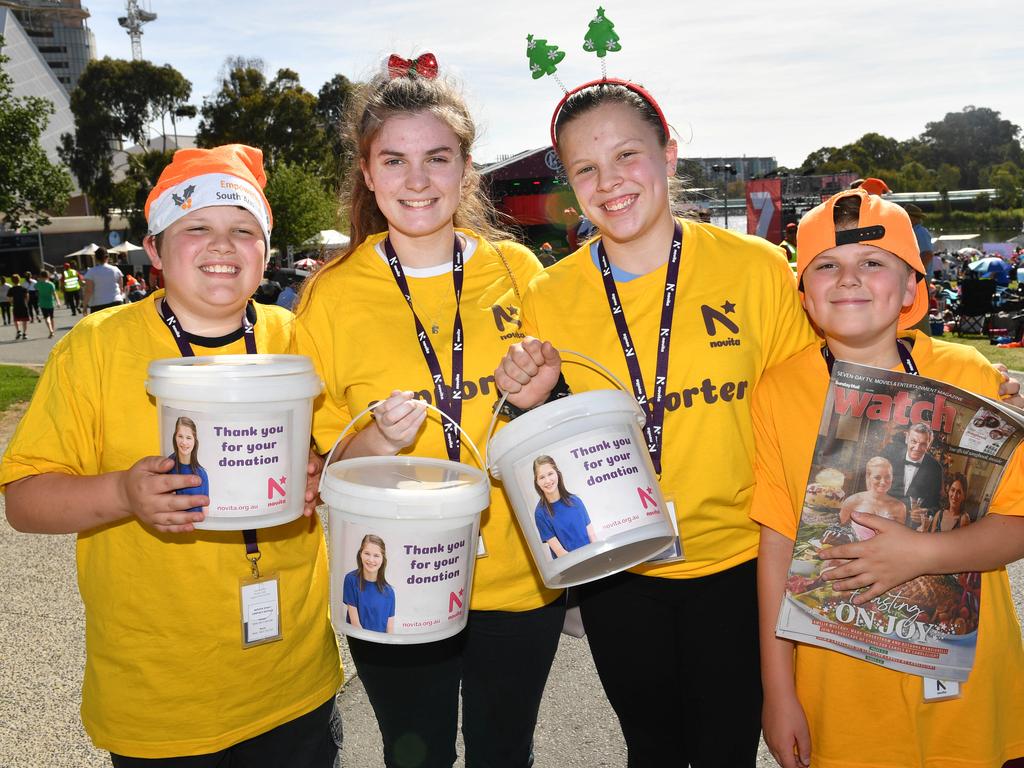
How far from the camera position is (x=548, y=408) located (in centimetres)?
197

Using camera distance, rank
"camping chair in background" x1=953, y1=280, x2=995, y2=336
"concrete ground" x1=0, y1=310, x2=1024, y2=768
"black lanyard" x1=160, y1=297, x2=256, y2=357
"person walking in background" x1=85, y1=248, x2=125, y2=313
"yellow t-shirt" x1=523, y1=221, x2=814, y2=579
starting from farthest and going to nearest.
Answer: "person walking in background" x1=85, y1=248, x2=125, y2=313, "camping chair in background" x1=953, y1=280, x2=995, y2=336, "concrete ground" x1=0, y1=310, x2=1024, y2=768, "yellow t-shirt" x1=523, y1=221, x2=814, y2=579, "black lanyard" x1=160, y1=297, x2=256, y2=357

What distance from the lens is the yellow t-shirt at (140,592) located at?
2.08 m

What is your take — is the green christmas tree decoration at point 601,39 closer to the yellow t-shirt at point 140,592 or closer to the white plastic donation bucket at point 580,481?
the white plastic donation bucket at point 580,481

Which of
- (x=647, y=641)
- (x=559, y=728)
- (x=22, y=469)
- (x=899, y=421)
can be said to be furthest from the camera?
(x=559, y=728)

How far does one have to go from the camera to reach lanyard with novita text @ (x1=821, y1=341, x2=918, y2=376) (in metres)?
2.09

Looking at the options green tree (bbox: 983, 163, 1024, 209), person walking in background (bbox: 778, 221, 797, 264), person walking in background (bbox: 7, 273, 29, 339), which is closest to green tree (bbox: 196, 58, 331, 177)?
person walking in background (bbox: 7, 273, 29, 339)

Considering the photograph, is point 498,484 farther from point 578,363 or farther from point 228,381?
point 228,381

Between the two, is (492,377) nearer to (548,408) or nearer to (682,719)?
(548,408)

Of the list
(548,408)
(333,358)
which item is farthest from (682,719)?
(333,358)

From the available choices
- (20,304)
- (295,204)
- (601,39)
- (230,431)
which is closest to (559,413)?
(230,431)

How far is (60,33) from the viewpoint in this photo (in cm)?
11650

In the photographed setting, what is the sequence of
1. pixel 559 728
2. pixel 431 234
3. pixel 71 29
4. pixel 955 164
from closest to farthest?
1. pixel 431 234
2. pixel 559 728
3. pixel 955 164
4. pixel 71 29

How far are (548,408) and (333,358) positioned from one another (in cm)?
82

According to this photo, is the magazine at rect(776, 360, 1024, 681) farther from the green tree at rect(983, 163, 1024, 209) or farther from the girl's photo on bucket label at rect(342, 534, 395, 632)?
the green tree at rect(983, 163, 1024, 209)
